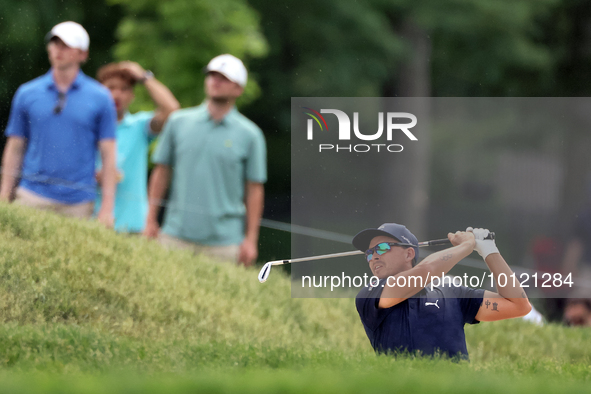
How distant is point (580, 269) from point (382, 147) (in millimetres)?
1935

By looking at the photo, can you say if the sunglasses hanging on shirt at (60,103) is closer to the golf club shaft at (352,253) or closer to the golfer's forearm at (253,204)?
the golfer's forearm at (253,204)

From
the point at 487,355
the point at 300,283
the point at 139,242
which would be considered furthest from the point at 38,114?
the point at 487,355

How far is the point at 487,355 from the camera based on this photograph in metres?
6.25

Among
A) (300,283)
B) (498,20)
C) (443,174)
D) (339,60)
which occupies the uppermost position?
(498,20)

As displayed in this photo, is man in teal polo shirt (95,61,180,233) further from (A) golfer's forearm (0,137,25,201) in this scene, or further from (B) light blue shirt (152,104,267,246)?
(A) golfer's forearm (0,137,25,201)

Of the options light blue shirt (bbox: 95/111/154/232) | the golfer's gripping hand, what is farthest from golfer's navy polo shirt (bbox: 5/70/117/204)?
the golfer's gripping hand

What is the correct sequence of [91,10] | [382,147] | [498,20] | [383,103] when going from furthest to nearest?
[498,20] < [91,10] < [383,103] < [382,147]

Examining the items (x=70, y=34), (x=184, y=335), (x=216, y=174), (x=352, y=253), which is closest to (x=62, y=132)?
(x=70, y=34)

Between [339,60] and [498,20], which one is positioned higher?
[498,20]

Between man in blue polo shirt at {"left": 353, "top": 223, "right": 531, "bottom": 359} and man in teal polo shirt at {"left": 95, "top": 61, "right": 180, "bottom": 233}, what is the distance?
2.98 meters

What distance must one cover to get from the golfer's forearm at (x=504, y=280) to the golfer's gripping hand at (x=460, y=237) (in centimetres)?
15

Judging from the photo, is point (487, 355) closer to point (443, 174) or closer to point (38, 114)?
point (443, 174)

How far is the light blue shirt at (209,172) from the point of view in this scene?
5832mm

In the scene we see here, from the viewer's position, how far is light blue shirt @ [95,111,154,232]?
6602 mm
